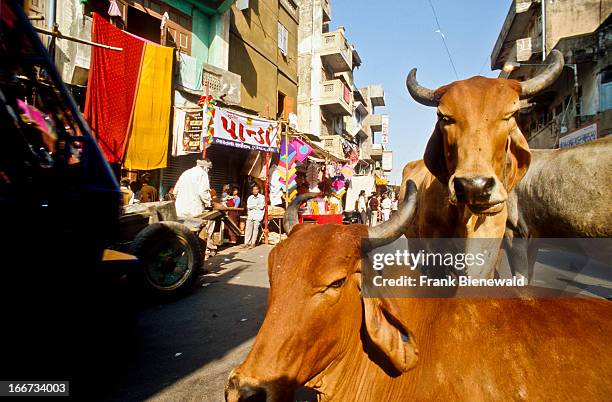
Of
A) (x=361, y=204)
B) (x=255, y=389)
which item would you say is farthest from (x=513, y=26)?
(x=255, y=389)

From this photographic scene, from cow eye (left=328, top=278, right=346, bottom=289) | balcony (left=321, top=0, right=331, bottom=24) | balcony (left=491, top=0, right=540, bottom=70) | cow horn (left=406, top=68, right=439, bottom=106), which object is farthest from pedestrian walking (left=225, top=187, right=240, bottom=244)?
balcony (left=491, top=0, right=540, bottom=70)

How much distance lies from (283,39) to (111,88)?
38.2 feet

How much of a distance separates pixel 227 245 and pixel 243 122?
13.9ft

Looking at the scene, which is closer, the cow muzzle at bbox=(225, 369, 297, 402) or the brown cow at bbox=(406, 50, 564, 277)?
the cow muzzle at bbox=(225, 369, 297, 402)

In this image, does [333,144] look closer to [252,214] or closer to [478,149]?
[252,214]

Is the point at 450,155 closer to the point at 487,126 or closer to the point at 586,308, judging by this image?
the point at 487,126

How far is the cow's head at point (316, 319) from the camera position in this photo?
1440 mm

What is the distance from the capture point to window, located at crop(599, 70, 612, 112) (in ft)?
52.9

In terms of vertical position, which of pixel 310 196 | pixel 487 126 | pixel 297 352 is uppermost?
pixel 487 126

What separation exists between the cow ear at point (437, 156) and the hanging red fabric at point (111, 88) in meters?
8.28

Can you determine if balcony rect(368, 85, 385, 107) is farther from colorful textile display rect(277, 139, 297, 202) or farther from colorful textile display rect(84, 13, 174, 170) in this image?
colorful textile display rect(84, 13, 174, 170)

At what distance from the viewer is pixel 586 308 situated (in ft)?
5.73

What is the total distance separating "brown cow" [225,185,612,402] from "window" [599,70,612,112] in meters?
20.3

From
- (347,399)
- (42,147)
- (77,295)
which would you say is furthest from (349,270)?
(42,147)
